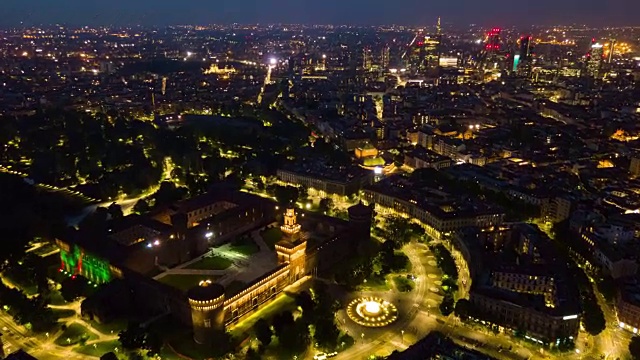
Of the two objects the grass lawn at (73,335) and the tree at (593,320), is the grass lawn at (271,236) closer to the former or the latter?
the grass lawn at (73,335)

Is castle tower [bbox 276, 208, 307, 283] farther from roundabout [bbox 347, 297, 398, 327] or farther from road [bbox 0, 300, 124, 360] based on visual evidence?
road [bbox 0, 300, 124, 360]

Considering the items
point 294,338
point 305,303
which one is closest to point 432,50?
point 305,303

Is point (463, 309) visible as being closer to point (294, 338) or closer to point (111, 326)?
point (294, 338)

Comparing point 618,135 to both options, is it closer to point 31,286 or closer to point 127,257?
point 127,257

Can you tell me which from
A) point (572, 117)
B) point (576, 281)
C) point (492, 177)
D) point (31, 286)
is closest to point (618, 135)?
point (572, 117)

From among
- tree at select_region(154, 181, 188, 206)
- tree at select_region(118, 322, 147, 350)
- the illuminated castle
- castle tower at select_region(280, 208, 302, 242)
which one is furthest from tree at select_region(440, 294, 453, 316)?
tree at select_region(154, 181, 188, 206)

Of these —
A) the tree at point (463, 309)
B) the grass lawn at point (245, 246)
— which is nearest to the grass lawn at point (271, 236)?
the grass lawn at point (245, 246)
